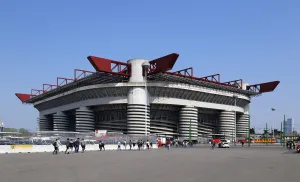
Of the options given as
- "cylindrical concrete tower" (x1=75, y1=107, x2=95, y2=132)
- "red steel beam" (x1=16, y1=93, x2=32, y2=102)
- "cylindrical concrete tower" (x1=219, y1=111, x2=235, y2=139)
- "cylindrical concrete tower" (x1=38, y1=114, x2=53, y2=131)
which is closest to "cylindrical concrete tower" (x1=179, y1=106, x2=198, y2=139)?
→ "cylindrical concrete tower" (x1=219, y1=111, x2=235, y2=139)

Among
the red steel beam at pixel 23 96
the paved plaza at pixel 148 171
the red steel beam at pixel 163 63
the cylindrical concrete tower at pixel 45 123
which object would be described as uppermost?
the red steel beam at pixel 163 63

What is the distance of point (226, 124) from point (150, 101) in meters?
28.3

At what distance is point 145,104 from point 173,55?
15.6 m

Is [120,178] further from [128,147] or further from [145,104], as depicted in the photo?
[145,104]

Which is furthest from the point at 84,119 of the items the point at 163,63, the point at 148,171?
the point at 148,171

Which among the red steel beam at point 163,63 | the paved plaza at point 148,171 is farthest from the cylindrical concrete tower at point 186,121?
the paved plaza at point 148,171

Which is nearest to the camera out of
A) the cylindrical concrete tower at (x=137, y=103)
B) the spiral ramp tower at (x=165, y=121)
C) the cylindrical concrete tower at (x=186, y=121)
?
the cylindrical concrete tower at (x=137, y=103)

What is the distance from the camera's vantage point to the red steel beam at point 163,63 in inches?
2852

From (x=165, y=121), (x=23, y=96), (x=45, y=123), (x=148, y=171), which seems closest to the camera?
(x=148, y=171)

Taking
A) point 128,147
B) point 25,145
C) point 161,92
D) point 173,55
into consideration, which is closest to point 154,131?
point 161,92

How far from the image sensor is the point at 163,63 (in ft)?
247

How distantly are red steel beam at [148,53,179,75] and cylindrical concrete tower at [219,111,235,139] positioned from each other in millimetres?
31587

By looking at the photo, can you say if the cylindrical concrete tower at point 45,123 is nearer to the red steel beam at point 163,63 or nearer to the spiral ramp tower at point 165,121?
the spiral ramp tower at point 165,121

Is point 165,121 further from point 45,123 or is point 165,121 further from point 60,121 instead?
point 45,123
